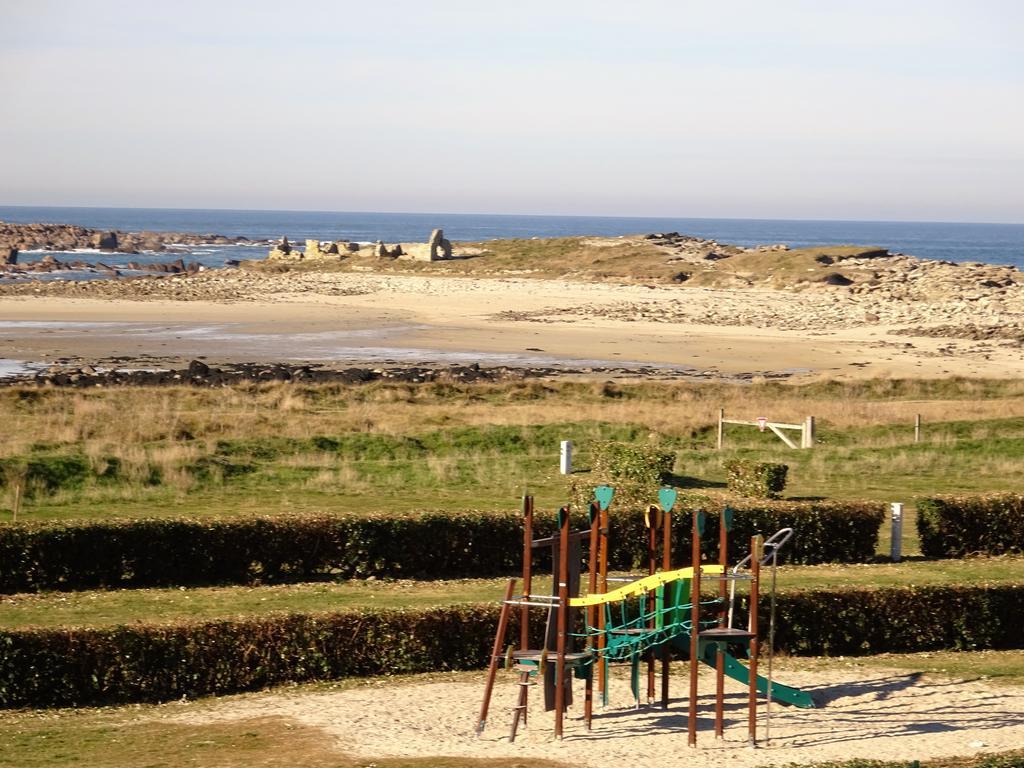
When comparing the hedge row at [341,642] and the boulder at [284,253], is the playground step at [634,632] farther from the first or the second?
the boulder at [284,253]

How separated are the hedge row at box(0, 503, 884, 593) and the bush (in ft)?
8.46

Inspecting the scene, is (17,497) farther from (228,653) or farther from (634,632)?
(634,632)

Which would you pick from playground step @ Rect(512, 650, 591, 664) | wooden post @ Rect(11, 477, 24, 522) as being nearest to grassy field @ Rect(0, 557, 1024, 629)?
playground step @ Rect(512, 650, 591, 664)

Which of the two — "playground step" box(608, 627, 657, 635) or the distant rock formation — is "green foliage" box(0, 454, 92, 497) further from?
the distant rock formation

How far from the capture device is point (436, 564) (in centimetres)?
2141

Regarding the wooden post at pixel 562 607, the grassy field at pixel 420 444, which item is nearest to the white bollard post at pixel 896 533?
the grassy field at pixel 420 444

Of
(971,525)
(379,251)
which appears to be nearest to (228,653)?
(971,525)

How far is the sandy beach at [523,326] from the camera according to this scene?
56625 mm

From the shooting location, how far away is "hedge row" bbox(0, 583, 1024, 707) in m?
15.4

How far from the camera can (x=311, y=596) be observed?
776 inches

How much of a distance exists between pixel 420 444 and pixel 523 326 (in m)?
39.2

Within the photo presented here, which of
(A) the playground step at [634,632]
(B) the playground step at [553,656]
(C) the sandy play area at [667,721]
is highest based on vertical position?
(A) the playground step at [634,632]

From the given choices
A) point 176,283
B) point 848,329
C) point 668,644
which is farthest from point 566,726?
point 176,283

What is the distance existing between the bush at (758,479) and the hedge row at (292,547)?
258cm
